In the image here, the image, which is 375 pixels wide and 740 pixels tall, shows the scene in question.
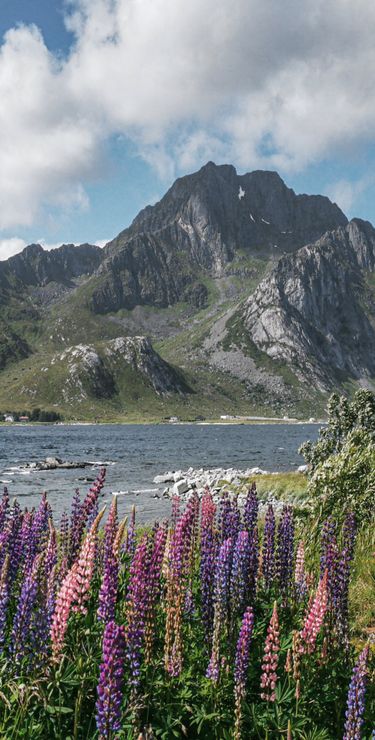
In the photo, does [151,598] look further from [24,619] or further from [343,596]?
[343,596]

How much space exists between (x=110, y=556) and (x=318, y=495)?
11.3 m

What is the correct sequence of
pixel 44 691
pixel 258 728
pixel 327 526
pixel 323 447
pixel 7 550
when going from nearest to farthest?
pixel 44 691 < pixel 258 728 < pixel 7 550 < pixel 327 526 < pixel 323 447

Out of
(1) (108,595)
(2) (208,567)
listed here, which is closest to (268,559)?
(2) (208,567)

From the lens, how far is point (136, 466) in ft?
265

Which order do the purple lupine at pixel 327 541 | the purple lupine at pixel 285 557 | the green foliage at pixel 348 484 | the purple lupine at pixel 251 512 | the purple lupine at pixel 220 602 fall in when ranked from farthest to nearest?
1. the green foliage at pixel 348 484
2. the purple lupine at pixel 251 512
3. the purple lupine at pixel 285 557
4. the purple lupine at pixel 327 541
5. the purple lupine at pixel 220 602

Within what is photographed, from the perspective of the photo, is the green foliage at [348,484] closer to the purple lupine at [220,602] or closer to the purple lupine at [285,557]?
the purple lupine at [285,557]

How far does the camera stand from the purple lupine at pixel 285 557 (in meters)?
8.44

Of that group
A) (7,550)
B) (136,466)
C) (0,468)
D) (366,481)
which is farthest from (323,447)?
(0,468)

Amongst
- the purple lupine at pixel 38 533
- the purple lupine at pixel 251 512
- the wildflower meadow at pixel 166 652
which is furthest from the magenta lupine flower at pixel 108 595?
the purple lupine at pixel 251 512

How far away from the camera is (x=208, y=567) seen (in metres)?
7.39

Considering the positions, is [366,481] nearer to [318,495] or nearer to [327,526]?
[318,495]

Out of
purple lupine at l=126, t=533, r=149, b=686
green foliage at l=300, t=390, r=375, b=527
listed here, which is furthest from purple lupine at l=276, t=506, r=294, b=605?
green foliage at l=300, t=390, r=375, b=527

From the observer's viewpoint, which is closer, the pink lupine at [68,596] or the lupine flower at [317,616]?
the pink lupine at [68,596]

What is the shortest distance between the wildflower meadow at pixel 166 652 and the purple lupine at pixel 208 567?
0.02 metres
